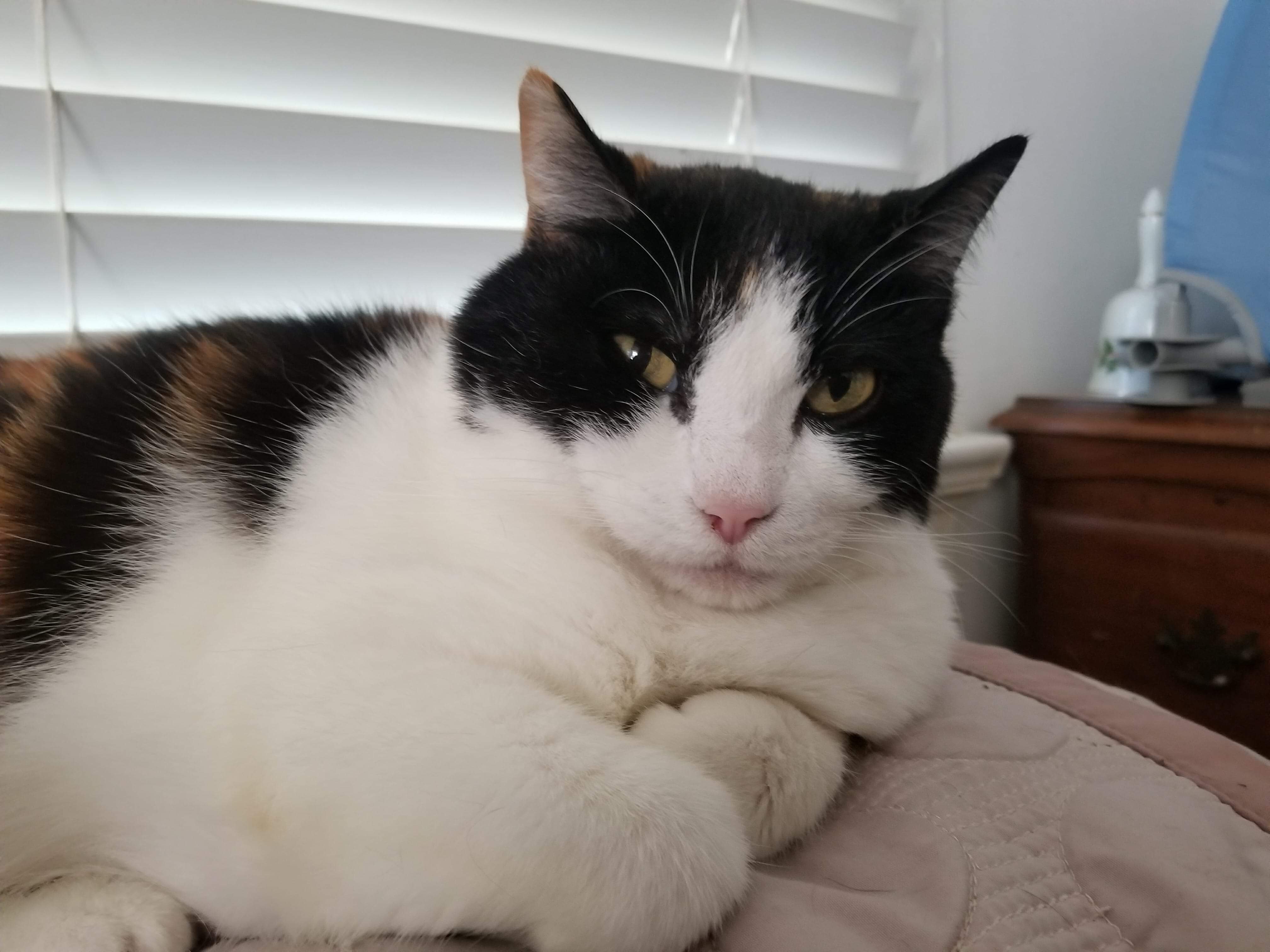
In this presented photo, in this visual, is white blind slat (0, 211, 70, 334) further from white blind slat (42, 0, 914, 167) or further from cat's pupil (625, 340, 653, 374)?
cat's pupil (625, 340, 653, 374)

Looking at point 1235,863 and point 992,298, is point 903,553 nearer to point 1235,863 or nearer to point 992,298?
point 1235,863

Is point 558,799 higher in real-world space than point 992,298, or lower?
lower

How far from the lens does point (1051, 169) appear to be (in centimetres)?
151

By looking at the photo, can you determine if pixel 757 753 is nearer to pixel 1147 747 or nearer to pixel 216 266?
pixel 1147 747

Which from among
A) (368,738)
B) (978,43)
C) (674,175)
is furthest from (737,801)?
(978,43)

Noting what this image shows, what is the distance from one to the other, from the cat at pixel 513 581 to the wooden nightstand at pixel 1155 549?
2.56ft

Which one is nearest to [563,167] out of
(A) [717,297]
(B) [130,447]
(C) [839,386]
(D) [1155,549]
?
(A) [717,297]

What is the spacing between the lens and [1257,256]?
121cm

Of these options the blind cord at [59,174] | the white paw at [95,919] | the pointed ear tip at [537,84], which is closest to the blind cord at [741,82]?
the pointed ear tip at [537,84]

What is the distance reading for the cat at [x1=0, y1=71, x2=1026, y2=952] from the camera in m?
0.41

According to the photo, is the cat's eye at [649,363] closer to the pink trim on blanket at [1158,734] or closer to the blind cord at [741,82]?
the pink trim on blanket at [1158,734]

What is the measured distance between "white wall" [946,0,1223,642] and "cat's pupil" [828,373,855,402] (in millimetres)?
916

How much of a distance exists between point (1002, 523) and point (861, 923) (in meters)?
1.26

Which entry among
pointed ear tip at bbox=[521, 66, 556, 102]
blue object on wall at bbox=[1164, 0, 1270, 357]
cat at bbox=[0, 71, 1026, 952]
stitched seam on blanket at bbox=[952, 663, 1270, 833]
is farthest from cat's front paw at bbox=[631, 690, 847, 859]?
blue object on wall at bbox=[1164, 0, 1270, 357]
